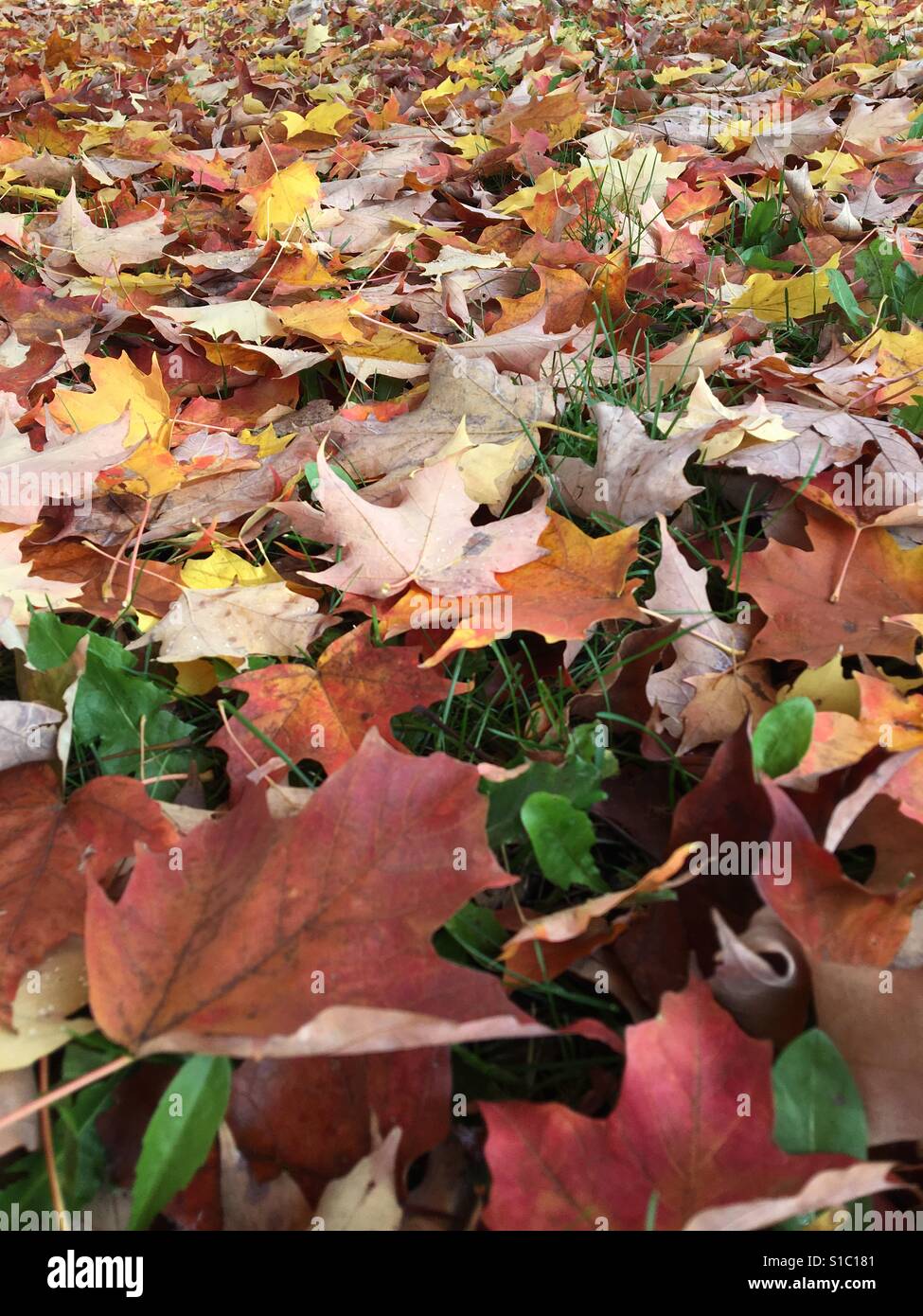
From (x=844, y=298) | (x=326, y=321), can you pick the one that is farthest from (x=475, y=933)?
(x=844, y=298)

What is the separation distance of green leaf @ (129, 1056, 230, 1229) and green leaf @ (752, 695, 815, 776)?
53 cm

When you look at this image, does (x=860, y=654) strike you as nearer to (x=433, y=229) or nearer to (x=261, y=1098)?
(x=261, y=1098)

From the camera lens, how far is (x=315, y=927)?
71cm

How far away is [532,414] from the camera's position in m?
1.32

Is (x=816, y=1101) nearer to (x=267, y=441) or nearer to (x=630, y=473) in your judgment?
(x=630, y=473)

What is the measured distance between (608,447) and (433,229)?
3.54 ft

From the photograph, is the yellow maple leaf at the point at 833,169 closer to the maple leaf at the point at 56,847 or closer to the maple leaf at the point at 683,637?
the maple leaf at the point at 683,637

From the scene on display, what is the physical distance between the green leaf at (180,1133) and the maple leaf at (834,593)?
2.28ft

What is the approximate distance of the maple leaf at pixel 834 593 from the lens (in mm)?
1010

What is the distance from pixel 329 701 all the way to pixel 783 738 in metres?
0.49

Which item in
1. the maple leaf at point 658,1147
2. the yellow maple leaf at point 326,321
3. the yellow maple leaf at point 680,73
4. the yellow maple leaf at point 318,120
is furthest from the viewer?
the yellow maple leaf at point 680,73

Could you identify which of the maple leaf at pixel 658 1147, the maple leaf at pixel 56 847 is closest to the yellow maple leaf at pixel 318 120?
the maple leaf at pixel 56 847

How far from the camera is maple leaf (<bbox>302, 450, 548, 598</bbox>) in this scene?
1.10 meters

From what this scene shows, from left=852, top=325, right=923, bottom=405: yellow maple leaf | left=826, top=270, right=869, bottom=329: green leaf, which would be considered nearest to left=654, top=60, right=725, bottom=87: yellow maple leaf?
left=826, top=270, right=869, bottom=329: green leaf
